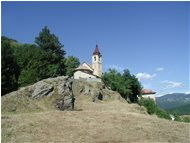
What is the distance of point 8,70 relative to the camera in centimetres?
5012

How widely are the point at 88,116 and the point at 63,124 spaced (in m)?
4.42

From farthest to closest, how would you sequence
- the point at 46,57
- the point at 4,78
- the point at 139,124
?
the point at 46,57
the point at 4,78
the point at 139,124

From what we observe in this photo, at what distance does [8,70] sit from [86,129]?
31.3 metres

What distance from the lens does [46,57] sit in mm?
59969

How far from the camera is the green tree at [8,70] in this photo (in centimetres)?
4856

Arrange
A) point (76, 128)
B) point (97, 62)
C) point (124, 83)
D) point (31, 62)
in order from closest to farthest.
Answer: point (76, 128) → point (31, 62) → point (124, 83) → point (97, 62)

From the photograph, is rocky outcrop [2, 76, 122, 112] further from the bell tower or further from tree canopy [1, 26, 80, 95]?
the bell tower

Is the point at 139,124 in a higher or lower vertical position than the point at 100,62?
lower

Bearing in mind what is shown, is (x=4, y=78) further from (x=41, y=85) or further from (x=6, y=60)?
(x=41, y=85)

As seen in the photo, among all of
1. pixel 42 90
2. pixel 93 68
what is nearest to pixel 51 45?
pixel 42 90

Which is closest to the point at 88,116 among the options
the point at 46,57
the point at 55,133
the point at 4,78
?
the point at 55,133

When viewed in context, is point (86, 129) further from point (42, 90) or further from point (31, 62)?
point (31, 62)

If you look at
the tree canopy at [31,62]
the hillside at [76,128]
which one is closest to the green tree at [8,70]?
the tree canopy at [31,62]

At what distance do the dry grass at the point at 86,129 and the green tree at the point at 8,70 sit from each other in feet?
78.5
